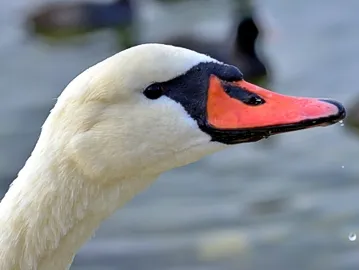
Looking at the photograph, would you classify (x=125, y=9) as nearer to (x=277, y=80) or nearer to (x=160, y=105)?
(x=277, y=80)

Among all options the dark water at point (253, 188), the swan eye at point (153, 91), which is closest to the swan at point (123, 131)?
the swan eye at point (153, 91)

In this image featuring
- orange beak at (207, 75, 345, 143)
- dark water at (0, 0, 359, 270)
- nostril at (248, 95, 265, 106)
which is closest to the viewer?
orange beak at (207, 75, 345, 143)

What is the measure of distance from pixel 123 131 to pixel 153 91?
19 centimetres

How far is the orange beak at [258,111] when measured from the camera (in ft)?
13.5

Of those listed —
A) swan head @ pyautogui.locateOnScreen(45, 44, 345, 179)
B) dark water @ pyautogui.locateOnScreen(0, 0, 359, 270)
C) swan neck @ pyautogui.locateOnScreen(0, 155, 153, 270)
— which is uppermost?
swan head @ pyautogui.locateOnScreen(45, 44, 345, 179)

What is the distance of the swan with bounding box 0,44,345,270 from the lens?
4.16 meters

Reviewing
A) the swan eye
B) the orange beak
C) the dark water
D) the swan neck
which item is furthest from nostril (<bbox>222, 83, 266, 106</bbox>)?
the dark water

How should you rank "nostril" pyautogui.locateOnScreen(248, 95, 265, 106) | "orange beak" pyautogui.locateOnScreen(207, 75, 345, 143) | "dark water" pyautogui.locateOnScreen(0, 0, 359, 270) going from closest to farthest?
1. "orange beak" pyautogui.locateOnScreen(207, 75, 345, 143)
2. "nostril" pyautogui.locateOnScreen(248, 95, 265, 106)
3. "dark water" pyautogui.locateOnScreen(0, 0, 359, 270)

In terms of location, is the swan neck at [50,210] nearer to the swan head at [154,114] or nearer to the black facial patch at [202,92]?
the swan head at [154,114]

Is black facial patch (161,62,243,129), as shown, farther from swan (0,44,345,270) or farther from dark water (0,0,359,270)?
dark water (0,0,359,270)

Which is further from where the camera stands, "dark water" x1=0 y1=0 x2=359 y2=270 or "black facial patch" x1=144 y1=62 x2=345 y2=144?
"dark water" x1=0 y1=0 x2=359 y2=270

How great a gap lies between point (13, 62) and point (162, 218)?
4.41 metres

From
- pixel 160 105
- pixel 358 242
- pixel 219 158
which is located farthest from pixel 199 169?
pixel 160 105

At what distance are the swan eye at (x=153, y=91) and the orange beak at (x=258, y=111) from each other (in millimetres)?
191
